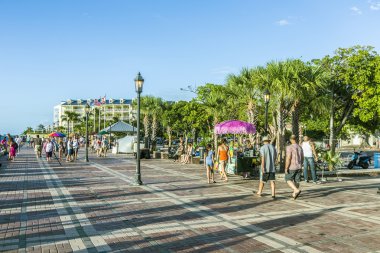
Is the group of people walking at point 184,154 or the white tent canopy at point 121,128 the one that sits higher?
the white tent canopy at point 121,128

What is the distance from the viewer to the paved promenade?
598 cm

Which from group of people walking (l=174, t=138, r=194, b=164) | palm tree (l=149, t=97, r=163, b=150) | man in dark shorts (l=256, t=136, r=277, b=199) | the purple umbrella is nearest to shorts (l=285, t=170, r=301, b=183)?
man in dark shorts (l=256, t=136, r=277, b=199)

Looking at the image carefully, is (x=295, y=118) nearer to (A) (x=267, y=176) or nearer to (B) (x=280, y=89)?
(B) (x=280, y=89)

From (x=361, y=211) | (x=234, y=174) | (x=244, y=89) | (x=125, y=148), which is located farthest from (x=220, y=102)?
(x=361, y=211)

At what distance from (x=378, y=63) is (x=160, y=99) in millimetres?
26550

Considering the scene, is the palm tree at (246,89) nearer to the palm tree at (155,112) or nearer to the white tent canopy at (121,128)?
the white tent canopy at (121,128)

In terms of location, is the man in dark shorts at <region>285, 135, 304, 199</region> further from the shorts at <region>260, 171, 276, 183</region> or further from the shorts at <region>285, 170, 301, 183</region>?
the shorts at <region>260, 171, 276, 183</region>

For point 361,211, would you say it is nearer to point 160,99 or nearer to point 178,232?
point 178,232

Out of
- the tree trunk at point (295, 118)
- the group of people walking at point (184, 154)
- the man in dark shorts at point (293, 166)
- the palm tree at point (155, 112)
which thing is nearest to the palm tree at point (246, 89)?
the tree trunk at point (295, 118)

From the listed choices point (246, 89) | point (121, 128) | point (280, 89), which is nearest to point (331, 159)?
point (280, 89)

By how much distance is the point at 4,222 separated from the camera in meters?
7.43

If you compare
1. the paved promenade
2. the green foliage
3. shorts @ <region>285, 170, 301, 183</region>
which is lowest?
the paved promenade

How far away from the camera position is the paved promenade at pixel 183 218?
598 centimetres

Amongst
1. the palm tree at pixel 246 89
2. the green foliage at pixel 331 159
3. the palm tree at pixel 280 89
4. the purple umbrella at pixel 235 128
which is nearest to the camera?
the green foliage at pixel 331 159
